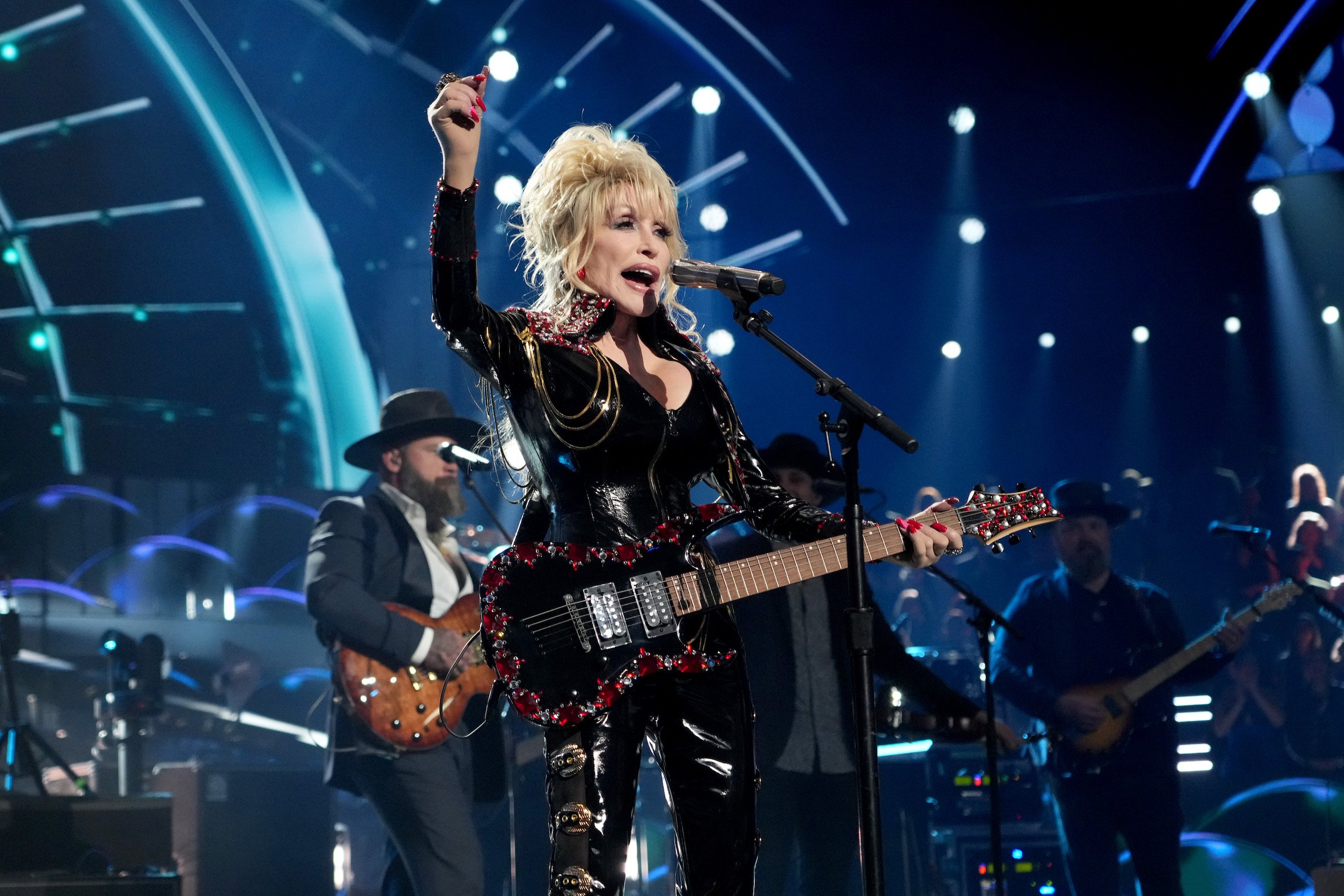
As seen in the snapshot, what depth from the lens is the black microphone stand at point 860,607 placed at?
224 cm

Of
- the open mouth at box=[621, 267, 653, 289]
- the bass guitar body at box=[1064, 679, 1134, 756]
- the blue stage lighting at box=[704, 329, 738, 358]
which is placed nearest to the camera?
the open mouth at box=[621, 267, 653, 289]

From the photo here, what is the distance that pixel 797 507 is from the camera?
2668 millimetres

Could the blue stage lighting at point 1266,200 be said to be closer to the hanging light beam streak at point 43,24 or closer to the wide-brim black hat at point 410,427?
the wide-brim black hat at point 410,427

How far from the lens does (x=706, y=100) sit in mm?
8086

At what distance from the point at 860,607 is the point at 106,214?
5820mm

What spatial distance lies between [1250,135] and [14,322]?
8.42 m

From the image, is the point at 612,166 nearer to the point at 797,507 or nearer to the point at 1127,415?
the point at 797,507

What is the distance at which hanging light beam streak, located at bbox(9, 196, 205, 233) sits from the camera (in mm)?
6320

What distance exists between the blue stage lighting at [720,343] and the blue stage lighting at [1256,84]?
417 centimetres

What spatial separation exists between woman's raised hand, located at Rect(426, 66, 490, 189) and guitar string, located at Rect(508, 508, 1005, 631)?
2.84 feet

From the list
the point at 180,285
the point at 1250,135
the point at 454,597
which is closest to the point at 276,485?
the point at 180,285

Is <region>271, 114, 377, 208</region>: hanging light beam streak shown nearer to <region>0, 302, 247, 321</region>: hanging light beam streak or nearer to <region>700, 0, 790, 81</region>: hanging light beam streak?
<region>0, 302, 247, 321</region>: hanging light beam streak

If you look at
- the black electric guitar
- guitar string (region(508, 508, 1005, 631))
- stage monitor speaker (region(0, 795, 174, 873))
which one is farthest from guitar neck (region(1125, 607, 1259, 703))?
stage monitor speaker (region(0, 795, 174, 873))

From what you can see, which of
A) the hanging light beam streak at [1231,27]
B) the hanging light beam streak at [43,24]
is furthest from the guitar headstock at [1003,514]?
the hanging light beam streak at [1231,27]
